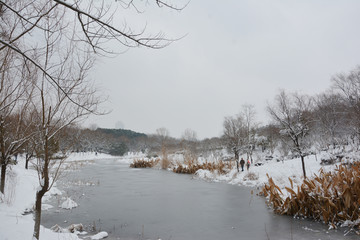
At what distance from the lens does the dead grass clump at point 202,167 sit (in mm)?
21516

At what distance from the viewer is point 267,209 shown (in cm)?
873

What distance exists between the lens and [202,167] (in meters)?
23.5

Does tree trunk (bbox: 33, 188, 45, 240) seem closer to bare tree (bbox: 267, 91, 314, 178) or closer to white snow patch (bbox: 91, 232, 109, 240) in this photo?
white snow patch (bbox: 91, 232, 109, 240)

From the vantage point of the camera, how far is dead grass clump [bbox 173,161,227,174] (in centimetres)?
2152

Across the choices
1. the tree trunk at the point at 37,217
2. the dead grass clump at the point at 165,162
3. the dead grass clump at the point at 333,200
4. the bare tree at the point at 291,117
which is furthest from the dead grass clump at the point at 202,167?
the tree trunk at the point at 37,217

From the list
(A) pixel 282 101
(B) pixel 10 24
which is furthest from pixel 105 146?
(B) pixel 10 24

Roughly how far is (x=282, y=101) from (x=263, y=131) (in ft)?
115

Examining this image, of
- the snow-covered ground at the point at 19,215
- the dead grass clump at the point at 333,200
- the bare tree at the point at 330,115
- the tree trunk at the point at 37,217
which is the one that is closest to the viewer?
the tree trunk at the point at 37,217

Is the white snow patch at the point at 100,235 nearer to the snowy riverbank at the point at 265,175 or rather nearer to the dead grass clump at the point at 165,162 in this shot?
the snowy riverbank at the point at 265,175

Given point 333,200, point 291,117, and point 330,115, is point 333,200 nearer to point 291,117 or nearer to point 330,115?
point 291,117

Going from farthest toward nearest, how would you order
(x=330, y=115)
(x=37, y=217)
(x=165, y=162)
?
A: (x=330, y=115) → (x=165, y=162) → (x=37, y=217)

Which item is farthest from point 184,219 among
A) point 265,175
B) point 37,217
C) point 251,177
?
point 265,175

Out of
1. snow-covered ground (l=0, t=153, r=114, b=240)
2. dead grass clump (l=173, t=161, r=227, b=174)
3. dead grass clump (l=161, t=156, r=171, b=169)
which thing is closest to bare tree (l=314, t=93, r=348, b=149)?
dead grass clump (l=173, t=161, r=227, b=174)

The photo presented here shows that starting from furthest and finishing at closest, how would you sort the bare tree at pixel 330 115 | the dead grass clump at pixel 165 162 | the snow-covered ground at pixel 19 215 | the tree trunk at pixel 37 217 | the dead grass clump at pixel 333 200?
the dead grass clump at pixel 165 162
the bare tree at pixel 330 115
the dead grass clump at pixel 333 200
the snow-covered ground at pixel 19 215
the tree trunk at pixel 37 217
